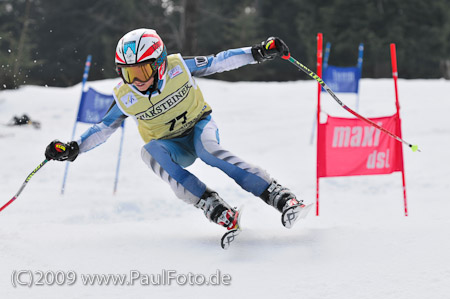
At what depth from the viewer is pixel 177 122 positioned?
13.8 ft

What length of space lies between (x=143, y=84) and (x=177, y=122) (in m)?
0.42

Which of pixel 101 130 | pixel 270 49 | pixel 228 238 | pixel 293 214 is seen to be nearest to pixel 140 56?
pixel 101 130

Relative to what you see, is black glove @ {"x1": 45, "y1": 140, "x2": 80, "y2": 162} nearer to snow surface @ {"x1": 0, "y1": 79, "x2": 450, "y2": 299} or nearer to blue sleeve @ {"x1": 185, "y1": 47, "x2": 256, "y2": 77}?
snow surface @ {"x1": 0, "y1": 79, "x2": 450, "y2": 299}

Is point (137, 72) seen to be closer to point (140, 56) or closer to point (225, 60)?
point (140, 56)

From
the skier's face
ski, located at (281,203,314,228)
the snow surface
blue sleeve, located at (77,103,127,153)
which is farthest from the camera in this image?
blue sleeve, located at (77,103,127,153)

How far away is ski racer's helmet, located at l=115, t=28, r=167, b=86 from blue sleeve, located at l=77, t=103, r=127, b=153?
43cm

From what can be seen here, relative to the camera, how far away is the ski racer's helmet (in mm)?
3816

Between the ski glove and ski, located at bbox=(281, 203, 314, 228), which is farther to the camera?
the ski glove

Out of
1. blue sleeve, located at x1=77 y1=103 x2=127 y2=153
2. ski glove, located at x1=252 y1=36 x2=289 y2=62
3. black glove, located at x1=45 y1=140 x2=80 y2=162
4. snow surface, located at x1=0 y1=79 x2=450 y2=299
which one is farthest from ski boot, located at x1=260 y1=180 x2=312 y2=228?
black glove, located at x1=45 y1=140 x2=80 y2=162

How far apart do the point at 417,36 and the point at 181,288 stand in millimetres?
23283

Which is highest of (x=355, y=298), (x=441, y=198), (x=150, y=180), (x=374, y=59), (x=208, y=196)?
(x=374, y=59)

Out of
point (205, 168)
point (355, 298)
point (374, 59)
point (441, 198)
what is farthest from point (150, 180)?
point (374, 59)

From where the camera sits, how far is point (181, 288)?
296 centimetres

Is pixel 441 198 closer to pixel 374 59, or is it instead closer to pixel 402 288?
pixel 402 288
